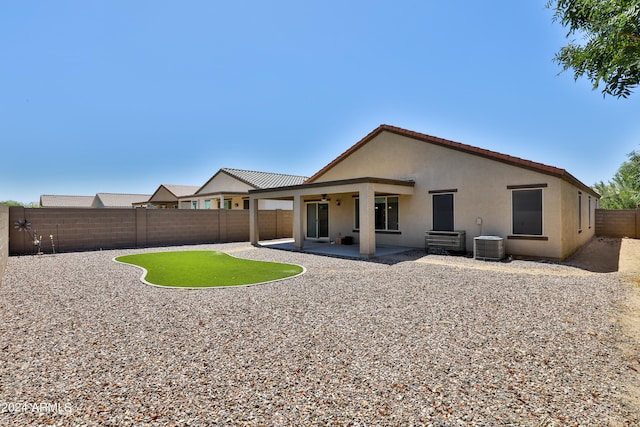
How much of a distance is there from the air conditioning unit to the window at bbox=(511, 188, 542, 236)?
0.93 m

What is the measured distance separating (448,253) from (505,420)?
11222 millimetres

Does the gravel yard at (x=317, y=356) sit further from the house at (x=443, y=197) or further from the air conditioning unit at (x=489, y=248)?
the house at (x=443, y=197)

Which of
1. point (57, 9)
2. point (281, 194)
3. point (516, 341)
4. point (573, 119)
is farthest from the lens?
point (573, 119)

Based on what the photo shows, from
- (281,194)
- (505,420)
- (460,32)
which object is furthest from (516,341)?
(281,194)

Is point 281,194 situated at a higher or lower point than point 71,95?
lower

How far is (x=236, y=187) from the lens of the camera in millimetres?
27875

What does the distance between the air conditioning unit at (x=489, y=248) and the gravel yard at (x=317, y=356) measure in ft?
12.9

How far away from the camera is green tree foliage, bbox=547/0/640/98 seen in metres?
6.00

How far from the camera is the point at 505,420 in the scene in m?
2.76

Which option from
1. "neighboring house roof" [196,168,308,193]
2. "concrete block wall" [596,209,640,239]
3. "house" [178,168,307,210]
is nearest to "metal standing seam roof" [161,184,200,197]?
"house" [178,168,307,210]

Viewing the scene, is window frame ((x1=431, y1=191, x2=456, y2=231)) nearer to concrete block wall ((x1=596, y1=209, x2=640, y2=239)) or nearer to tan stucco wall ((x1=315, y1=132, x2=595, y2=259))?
tan stucco wall ((x1=315, y1=132, x2=595, y2=259))

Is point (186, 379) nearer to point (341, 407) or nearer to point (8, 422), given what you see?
point (8, 422)

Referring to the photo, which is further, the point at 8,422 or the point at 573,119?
the point at 573,119

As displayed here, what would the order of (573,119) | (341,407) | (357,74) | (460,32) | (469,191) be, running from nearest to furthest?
(341,407) → (460,32) → (469,191) → (357,74) → (573,119)
